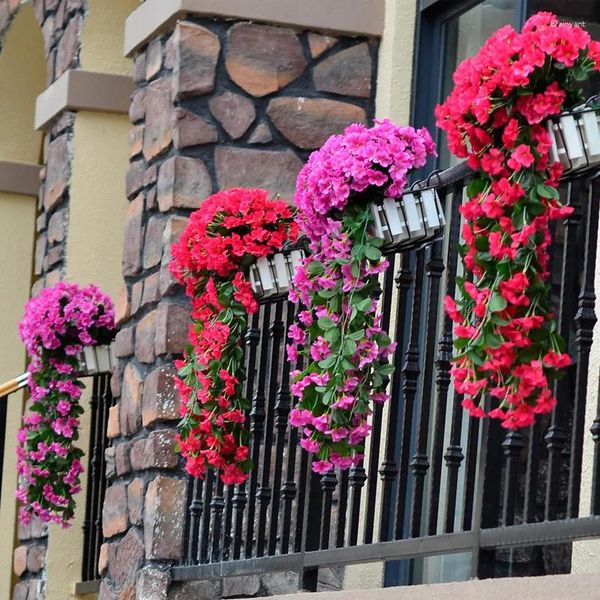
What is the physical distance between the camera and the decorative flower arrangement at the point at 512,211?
148 inches

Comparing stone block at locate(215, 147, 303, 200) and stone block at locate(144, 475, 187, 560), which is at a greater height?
stone block at locate(215, 147, 303, 200)

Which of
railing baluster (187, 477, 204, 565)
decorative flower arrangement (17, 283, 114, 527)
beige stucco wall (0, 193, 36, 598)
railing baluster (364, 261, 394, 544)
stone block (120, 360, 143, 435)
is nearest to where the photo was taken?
railing baluster (364, 261, 394, 544)

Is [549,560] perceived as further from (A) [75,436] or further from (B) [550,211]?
(A) [75,436]

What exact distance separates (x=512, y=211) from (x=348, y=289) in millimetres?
1003

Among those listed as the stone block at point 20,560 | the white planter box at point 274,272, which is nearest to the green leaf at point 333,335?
the white planter box at point 274,272

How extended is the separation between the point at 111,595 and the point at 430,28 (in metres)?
2.55

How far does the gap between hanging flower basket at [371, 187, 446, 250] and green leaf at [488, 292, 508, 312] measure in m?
0.94

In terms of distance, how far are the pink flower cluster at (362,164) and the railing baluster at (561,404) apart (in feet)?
2.77

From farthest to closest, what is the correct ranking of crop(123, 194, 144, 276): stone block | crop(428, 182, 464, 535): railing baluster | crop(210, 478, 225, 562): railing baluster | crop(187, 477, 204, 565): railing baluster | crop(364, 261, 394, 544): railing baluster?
1. crop(123, 194, 144, 276): stone block
2. crop(187, 477, 204, 565): railing baluster
3. crop(210, 478, 225, 562): railing baluster
4. crop(364, 261, 394, 544): railing baluster
5. crop(428, 182, 464, 535): railing baluster

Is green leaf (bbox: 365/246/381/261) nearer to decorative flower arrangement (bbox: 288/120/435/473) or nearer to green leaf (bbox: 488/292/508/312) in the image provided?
decorative flower arrangement (bbox: 288/120/435/473)

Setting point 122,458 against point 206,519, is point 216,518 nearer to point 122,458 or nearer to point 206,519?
point 206,519

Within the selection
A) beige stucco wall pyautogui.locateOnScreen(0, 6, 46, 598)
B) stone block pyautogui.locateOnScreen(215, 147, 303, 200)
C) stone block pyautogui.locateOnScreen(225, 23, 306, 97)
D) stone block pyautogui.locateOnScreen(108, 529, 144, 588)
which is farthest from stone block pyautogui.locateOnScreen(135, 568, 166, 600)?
beige stucco wall pyautogui.locateOnScreen(0, 6, 46, 598)

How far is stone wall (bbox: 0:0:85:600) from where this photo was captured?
8039 mm

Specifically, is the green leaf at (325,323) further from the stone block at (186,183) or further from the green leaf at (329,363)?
the stone block at (186,183)
